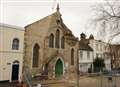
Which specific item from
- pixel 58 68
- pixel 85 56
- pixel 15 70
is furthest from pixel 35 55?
pixel 85 56

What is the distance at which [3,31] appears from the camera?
21.1m

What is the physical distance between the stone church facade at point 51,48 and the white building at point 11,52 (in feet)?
4.80

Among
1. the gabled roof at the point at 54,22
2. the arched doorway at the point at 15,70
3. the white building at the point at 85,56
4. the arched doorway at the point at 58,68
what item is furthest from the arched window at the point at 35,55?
the white building at the point at 85,56

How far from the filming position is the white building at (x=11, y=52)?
823 inches

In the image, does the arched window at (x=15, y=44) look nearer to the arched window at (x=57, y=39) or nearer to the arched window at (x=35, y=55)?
the arched window at (x=35, y=55)

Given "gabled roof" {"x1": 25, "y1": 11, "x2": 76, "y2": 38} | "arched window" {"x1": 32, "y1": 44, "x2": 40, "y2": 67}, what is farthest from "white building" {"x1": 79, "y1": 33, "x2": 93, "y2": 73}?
"arched window" {"x1": 32, "y1": 44, "x2": 40, "y2": 67}

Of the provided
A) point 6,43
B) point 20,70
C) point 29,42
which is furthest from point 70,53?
point 6,43

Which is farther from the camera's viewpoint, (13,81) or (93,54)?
(93,54)

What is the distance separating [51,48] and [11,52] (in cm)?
886

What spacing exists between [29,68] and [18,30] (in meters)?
5.90

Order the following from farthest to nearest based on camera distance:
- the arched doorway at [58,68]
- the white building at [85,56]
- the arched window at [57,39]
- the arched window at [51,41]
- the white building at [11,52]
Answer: the white building at [85,56] < the arched window at [57,39] < the arched doorway at [58,68] < the arched window at [51,41] < the white building at [11,52]

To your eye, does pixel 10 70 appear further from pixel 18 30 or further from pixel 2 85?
pixel 18 30

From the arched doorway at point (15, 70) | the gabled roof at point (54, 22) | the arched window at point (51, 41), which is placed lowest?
the arched doorway at point (15, 70)

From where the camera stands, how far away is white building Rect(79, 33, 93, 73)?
136ft
